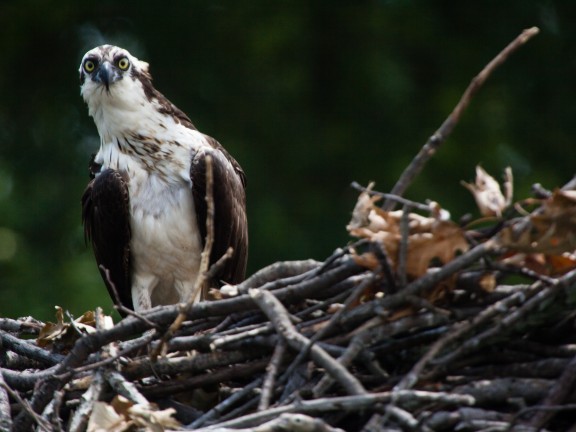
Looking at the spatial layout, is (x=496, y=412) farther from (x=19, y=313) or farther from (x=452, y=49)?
(x=452, y=49)

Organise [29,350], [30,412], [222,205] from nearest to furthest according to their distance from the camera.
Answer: [30,412] < [29,350] < [222,205]

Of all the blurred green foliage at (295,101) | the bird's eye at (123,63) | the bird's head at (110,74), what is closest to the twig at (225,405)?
the bird's head at (110,74)

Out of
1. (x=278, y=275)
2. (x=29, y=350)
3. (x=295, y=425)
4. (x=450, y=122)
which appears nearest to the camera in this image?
(x=295, y=425)

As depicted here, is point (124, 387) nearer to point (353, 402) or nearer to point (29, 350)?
point (29, 350)

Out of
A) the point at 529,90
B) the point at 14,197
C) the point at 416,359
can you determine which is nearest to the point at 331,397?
the point at 416,359

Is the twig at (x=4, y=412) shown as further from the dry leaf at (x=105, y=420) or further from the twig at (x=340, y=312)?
the twig at (x=340, y=312)

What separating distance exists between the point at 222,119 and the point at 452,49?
200 centimetres

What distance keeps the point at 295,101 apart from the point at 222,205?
5612 millimetres

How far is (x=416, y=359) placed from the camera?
3279 millimetres

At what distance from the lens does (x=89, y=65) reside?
5367 millimetres

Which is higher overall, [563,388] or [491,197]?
[491,197]

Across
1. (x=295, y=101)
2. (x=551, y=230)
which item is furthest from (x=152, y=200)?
(x=295, y=101)

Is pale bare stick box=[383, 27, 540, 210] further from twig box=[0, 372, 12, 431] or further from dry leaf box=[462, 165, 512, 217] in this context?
twig box=[0, 372, 12, 431]

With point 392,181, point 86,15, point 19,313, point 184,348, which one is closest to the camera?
point 184,348
